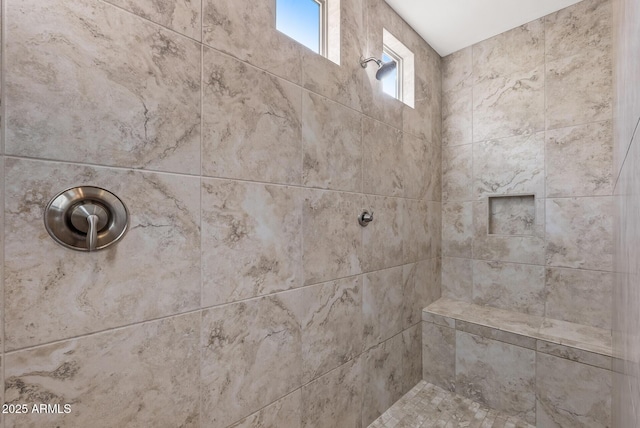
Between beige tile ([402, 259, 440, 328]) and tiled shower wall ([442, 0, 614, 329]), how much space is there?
0.19 metres

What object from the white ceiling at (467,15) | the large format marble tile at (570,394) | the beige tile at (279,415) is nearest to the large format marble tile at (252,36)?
the white ceiling at (467,15)

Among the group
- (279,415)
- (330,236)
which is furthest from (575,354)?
(279,415)

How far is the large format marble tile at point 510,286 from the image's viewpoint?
211cm

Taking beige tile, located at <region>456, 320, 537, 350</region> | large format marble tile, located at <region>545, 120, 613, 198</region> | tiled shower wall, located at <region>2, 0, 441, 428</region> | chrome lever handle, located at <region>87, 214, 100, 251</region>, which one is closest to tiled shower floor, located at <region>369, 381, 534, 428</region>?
tiled shower wall, located at <region>2, 0, 441, 428</region>

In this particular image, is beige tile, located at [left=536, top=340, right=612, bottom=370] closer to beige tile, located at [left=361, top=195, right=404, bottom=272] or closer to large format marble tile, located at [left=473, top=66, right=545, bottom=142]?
beige tile, located at [left=361, top=195, right=404, bottom=272]

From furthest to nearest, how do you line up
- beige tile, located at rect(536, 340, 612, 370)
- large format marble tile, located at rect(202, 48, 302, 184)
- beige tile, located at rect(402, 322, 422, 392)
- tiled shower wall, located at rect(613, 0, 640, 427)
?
1. beige tile, located at rect(402, 322, 422, 392)
2. beige tile, located at rect(536, 340, 612, 370)
3. large format marble tile, located at rect(202, 48, 302, 184)
4. tiled shower wall, located at rect(613, 0, 640, 427)

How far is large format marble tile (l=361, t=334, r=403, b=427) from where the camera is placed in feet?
5.67

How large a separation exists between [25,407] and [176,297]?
415mm

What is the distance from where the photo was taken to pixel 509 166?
2219 millimetres

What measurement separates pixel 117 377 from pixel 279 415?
72cm

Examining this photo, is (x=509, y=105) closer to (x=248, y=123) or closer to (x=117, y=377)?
(x=248, y=123)

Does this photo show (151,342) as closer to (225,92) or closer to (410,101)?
(225,92)

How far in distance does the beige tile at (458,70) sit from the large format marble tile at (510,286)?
150cm

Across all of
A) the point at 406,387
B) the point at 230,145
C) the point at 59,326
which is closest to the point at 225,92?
the point at 230,145
